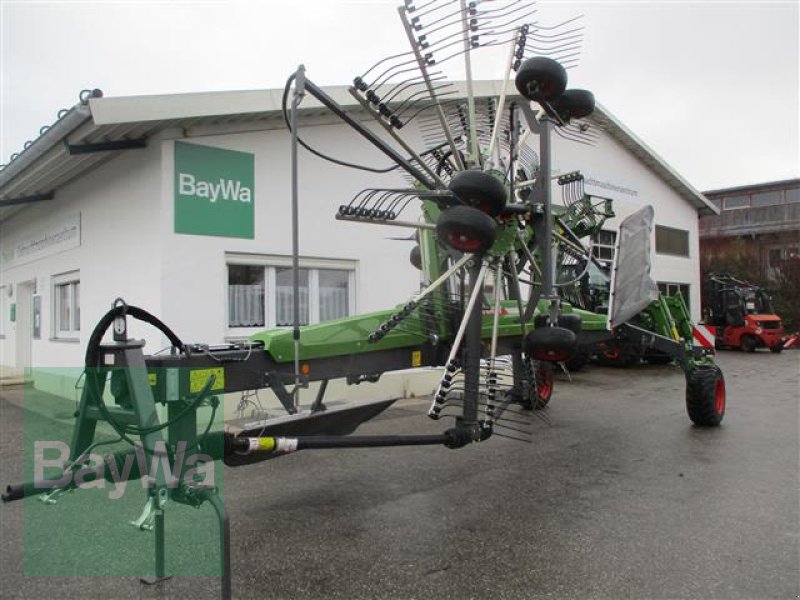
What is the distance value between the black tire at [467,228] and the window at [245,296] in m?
5.44

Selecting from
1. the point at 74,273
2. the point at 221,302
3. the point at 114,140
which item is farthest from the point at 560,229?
the point at 74,273

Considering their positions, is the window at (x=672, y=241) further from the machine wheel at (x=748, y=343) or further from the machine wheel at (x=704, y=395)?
the machine wheel at (x=704, y=395)

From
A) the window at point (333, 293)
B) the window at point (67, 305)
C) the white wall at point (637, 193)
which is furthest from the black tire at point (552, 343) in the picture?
the white wall at point (637, 193)

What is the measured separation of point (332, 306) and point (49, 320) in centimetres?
525

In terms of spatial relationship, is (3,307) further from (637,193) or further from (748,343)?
(748,343)

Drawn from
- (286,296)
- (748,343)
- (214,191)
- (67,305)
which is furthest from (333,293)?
(748,343)

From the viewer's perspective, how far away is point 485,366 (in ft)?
14.1

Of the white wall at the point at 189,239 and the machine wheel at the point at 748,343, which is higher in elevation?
the white wall at the point at 189,239

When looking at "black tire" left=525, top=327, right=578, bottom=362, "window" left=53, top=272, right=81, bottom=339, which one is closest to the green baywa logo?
"window" left=53, top=272, right=81, bottom=339

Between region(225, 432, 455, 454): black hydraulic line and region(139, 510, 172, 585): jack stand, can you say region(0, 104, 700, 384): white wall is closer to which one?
region(139, 510, 172, 585): jack stand

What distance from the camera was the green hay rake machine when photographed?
3041 mm

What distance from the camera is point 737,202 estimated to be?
1260 inches

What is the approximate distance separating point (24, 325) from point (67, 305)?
320cm

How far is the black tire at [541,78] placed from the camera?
3.79 metres
